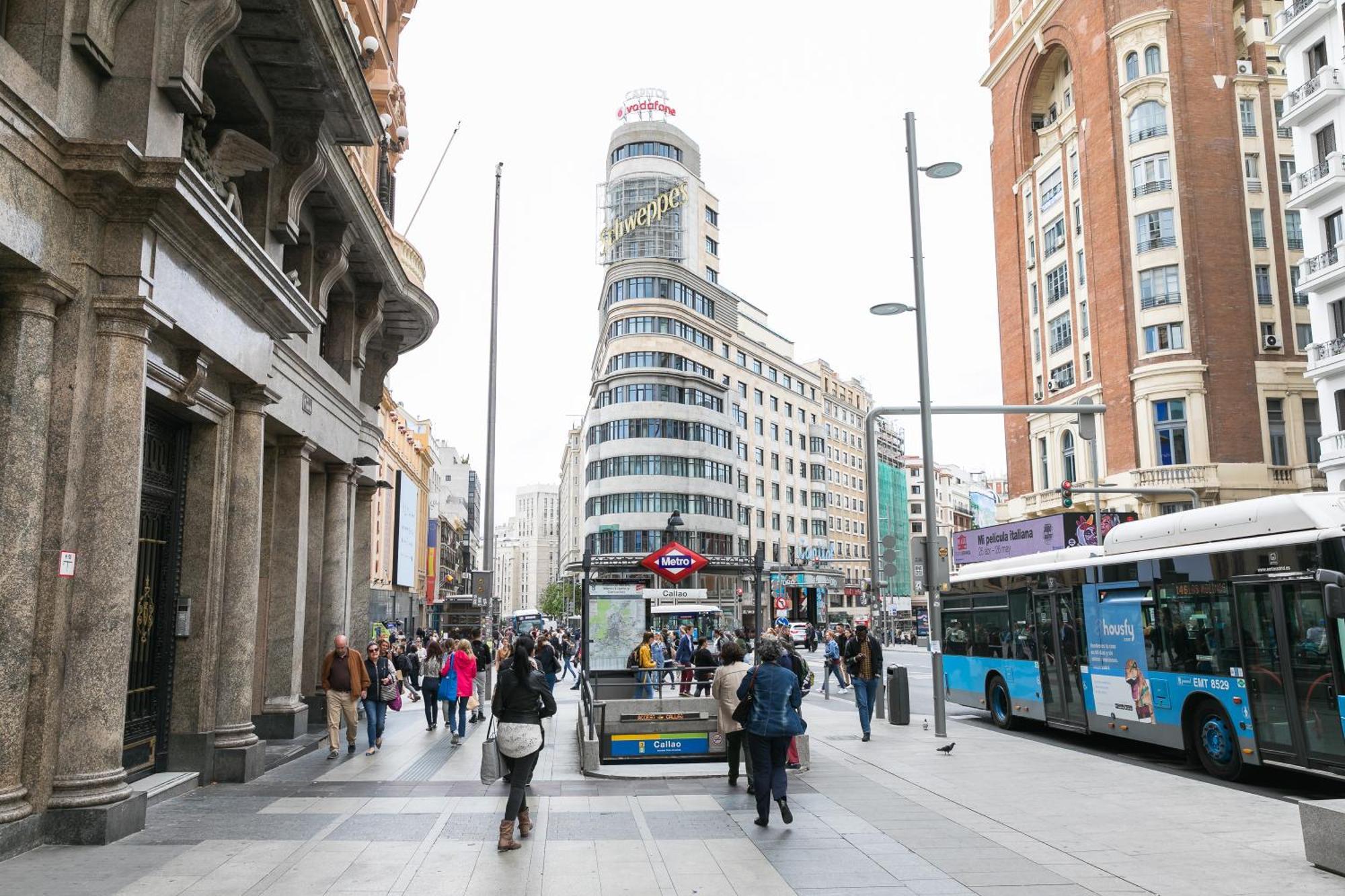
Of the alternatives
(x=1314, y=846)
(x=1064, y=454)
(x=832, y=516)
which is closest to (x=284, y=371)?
(x=1314, y=846)

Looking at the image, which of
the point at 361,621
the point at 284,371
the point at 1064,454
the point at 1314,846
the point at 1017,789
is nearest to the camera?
the point at 1314,846

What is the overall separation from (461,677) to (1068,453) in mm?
39502

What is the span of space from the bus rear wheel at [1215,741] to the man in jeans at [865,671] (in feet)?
16.7

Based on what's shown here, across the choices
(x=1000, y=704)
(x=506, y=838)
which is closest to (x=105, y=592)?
(x=506, y=838)

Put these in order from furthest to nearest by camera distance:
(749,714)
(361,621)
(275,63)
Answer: (361,621)
(275,63)
(749,714)

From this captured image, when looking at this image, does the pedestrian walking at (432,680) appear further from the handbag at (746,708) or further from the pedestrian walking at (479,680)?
the handbag at (746,708)

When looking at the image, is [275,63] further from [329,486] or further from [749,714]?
[749,714]

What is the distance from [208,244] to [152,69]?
175 centimetres

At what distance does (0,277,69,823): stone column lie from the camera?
26.6 ft

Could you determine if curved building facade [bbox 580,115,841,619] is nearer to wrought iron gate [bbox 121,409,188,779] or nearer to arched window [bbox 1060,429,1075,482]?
arched window [bbox 1060,429,1075,482]

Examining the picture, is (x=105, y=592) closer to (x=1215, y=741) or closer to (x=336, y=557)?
(x=336, y=557)

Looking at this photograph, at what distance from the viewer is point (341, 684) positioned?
568 inches

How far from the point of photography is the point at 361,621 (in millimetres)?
21875

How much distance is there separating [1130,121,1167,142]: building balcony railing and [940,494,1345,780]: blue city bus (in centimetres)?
3499
